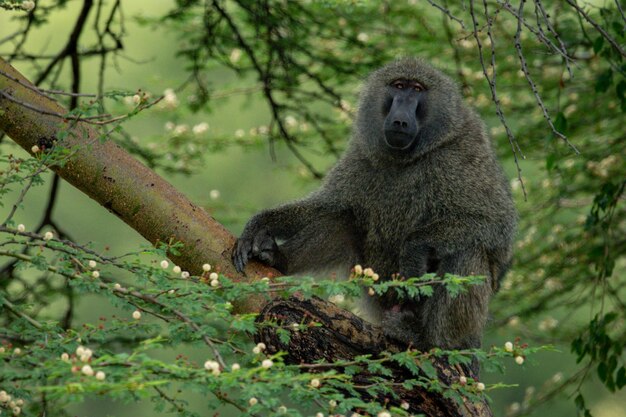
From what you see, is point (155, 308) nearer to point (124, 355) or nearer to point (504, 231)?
point (124, 355)

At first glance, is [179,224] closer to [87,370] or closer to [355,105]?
[355,105]

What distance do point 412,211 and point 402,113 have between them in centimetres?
53

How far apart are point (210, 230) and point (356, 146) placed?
1359 millimetres

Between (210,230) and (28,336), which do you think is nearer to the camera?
(28,336)

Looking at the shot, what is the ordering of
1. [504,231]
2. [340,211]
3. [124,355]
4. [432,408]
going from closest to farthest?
1. [124,355]
2. [432,408]
3. [504,231]
4. [340,211]

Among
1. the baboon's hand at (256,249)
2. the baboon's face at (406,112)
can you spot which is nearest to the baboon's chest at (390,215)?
the baboon's face at (406,112)

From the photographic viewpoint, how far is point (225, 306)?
9.70ft

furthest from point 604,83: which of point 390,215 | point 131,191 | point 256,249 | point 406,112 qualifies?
point 131,191

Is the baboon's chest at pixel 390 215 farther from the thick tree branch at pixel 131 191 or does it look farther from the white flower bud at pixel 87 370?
the white flower bud at pixel 87 370

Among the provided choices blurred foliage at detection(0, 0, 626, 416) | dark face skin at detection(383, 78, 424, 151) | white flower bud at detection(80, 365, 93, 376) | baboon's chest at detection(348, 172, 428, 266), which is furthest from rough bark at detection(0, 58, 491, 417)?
white flower bud at detection(80, 365, 93, 376)

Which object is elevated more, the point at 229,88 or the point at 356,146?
the point at 229,88

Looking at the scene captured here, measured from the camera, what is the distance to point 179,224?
173 inches

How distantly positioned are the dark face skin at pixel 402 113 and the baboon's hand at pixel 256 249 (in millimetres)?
847

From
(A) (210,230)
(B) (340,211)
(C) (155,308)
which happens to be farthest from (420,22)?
(C) (155,308)
